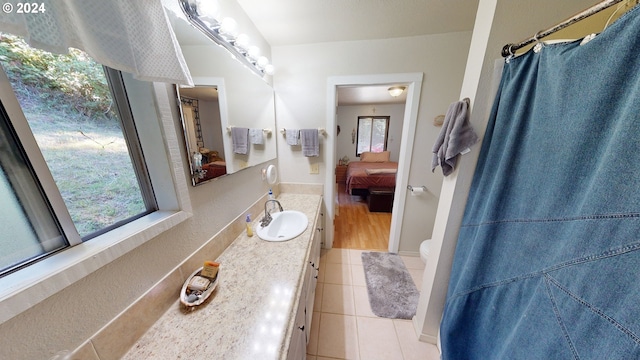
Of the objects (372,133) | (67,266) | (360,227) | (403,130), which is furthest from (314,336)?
(372,133)

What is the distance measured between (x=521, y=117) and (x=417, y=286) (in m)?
1.68

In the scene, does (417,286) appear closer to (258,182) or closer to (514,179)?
(514,179)

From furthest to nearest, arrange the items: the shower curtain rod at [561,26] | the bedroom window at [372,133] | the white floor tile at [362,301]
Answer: the bedroom window at [372,133] → the white floor tile at [362,301] → the shower curtain rod at [561,26]

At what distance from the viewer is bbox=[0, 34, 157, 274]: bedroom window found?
0.43 meters

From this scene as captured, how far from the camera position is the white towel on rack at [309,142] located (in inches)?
72.7

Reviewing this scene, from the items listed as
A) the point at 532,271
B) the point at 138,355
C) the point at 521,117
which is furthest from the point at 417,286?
the point at 138,355

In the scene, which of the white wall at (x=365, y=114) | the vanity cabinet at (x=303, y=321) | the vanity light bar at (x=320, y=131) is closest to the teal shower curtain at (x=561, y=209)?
the vanity cabinet at (x=303, y=321)

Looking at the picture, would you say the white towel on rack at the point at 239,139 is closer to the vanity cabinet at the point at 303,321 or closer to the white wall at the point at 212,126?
the white wall at the point at 212,126

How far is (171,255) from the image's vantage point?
75cm

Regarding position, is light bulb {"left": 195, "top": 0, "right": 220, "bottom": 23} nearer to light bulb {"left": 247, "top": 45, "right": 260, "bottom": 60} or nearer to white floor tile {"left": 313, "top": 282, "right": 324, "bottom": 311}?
light bulb {"left": 247, "top": 45, "right": 260, "bottom": 60}

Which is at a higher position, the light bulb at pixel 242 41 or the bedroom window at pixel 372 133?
the light bulb at pixel 242 41

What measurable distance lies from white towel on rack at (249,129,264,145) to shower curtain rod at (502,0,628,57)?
60.1 inches

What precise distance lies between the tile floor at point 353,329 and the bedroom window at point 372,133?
409cm

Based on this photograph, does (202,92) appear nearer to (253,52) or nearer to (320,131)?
(253,52)
